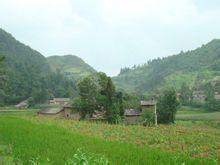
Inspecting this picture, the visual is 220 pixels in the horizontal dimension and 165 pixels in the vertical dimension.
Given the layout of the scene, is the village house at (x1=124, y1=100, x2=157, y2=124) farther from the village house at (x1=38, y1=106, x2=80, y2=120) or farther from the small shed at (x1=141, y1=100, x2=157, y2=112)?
the village house at (x1=38, y1=106, x2=80, y2=120)

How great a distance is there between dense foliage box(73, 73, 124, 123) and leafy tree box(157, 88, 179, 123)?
7306 millimetres

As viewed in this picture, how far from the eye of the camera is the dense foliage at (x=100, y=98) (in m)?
71.6

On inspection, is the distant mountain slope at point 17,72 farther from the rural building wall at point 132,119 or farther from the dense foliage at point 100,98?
the dense foliage at point 100,98

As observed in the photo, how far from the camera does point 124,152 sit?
21.4 m

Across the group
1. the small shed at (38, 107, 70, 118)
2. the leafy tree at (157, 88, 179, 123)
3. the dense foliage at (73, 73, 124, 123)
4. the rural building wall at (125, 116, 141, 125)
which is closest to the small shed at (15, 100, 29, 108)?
the small shed at (38, 107, 70, 118)

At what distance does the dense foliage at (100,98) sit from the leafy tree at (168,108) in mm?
7306

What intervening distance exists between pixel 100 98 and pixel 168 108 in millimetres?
12378

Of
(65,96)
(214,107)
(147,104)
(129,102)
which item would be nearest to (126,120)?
(147,104)

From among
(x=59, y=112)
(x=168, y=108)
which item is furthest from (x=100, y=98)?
(x=59, y=112)

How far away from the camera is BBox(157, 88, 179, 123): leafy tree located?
7638 centimetres

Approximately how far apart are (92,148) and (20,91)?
118746 mm

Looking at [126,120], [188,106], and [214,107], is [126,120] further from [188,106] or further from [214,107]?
[188,106]

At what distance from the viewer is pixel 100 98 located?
71812mm

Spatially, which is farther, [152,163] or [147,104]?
[147,104]
